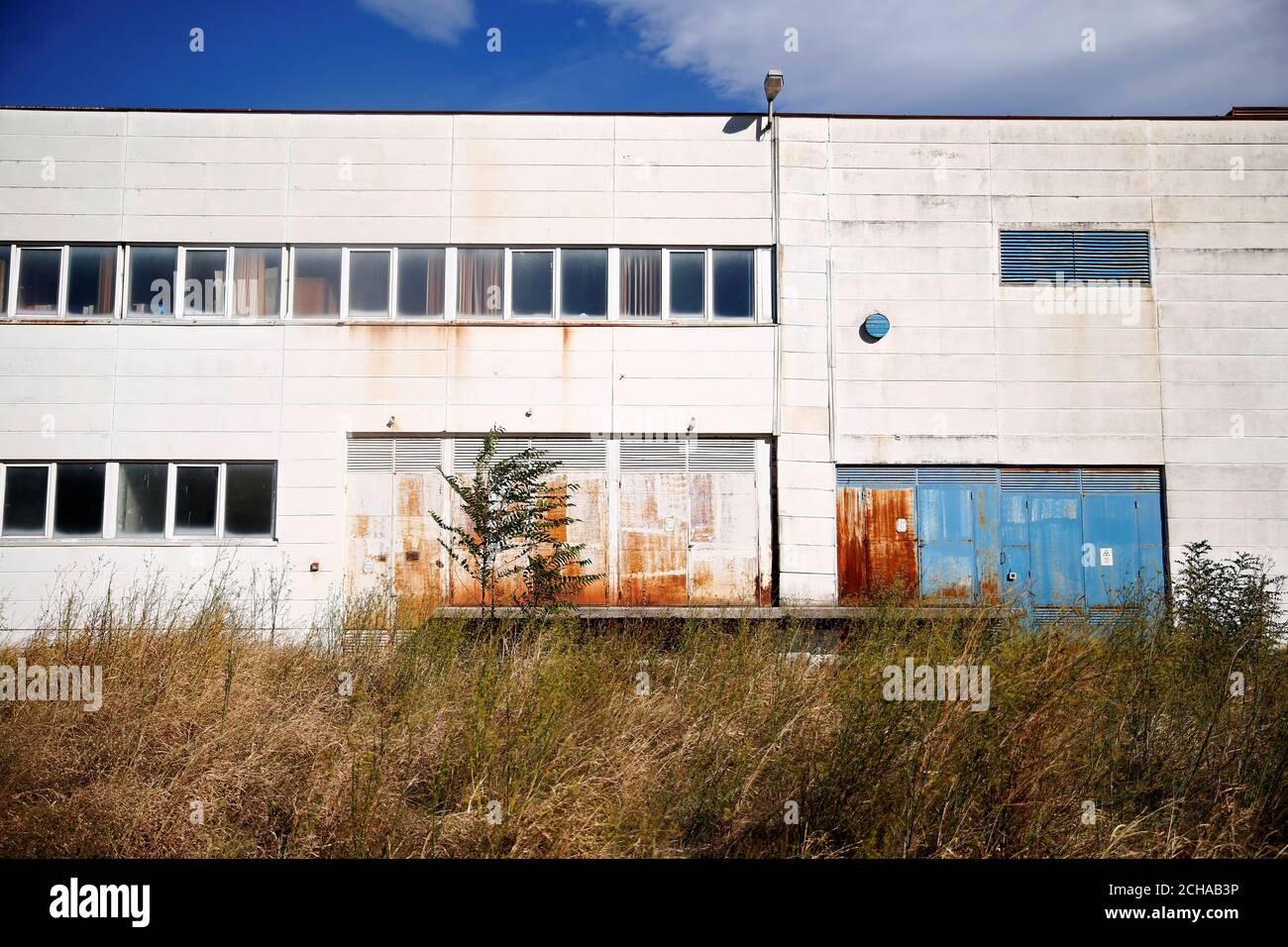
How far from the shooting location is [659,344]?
48.2ft

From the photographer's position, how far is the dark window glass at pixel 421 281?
14875 millimetres

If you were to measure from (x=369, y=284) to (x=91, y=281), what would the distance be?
195 inches

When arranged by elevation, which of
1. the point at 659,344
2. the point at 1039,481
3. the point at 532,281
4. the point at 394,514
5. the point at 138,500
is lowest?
the point at 394,514

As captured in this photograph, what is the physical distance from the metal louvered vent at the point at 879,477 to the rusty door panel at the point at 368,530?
7.95 m

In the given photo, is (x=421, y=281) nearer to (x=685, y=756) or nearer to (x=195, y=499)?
(x=195, y=499)

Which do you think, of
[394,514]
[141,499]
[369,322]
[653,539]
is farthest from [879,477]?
[141,499]
